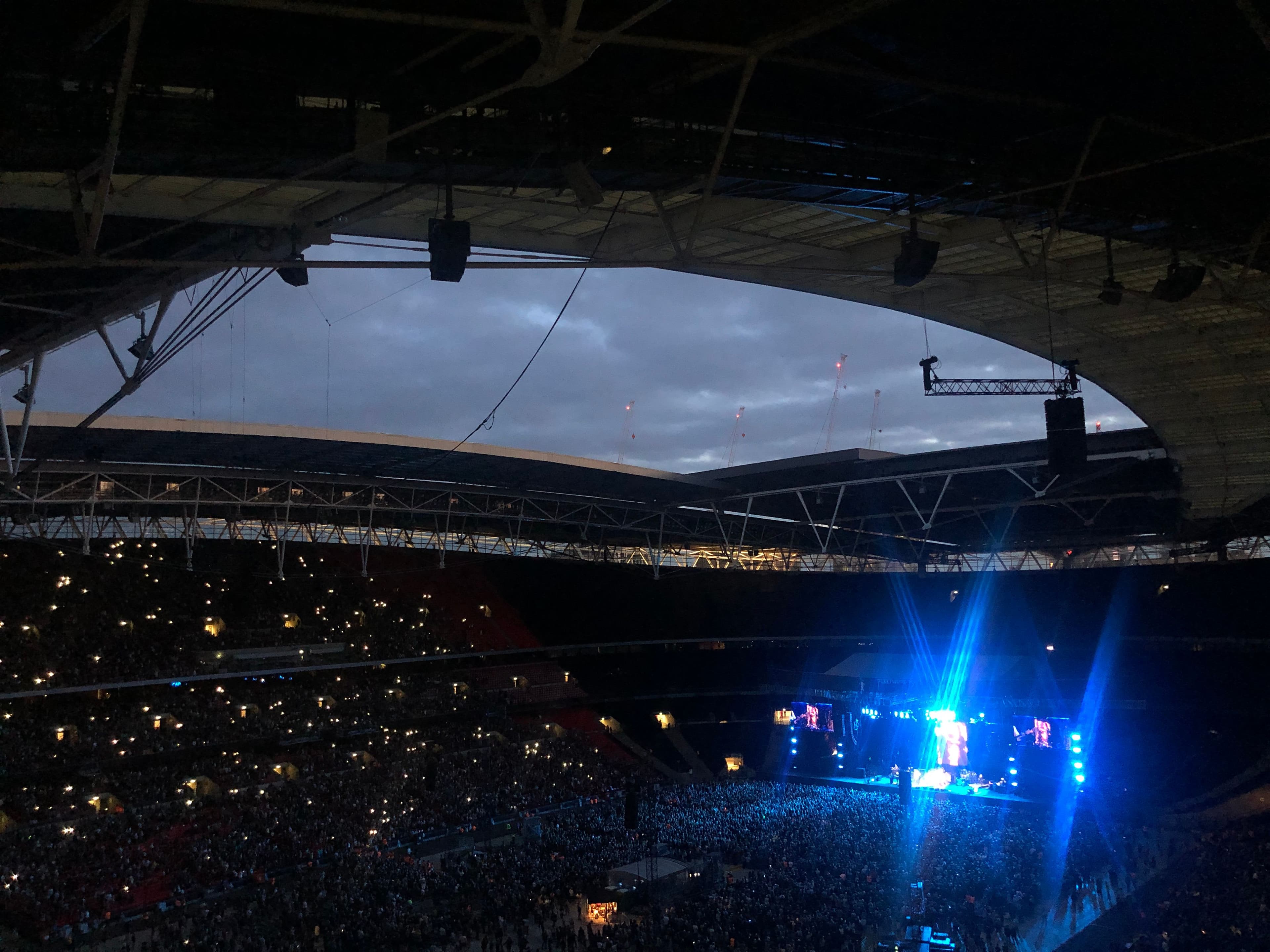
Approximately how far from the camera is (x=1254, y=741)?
31.9m

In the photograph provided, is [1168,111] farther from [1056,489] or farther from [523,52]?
[1056,489]

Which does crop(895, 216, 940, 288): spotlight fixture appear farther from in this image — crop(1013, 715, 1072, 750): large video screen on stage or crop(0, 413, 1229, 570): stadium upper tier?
crop(1013, 715, 1072, 750): large video screen on stage

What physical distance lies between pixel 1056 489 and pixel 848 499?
22.6 feet

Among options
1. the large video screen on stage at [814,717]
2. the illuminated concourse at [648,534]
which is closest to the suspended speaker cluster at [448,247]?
the illuminated concourse at [648,534]

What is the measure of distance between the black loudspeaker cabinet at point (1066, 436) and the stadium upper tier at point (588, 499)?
6296mm

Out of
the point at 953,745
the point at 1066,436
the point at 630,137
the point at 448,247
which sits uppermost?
the point at 630,137

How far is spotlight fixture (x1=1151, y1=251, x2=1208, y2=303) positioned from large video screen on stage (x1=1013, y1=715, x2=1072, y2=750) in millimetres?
27158

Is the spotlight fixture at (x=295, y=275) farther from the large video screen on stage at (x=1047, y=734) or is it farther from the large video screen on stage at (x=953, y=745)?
the large video screen on stage at (x=953, y=745)

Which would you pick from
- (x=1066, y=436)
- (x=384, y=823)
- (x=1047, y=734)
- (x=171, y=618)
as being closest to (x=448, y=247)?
(x=1066, y=436)

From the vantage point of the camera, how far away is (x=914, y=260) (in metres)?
8.62

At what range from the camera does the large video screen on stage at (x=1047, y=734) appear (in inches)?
1308

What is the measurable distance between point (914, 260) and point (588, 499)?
23.4 m

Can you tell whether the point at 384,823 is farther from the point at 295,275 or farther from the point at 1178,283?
the point at 1178,283

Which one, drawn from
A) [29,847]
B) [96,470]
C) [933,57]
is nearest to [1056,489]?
[933,57]
